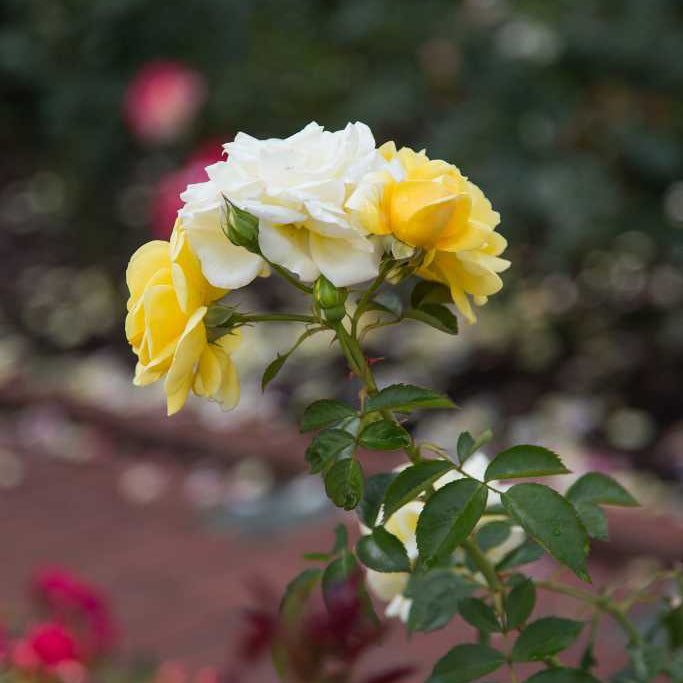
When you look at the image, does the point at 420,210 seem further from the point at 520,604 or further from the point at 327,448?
the point at 520,604

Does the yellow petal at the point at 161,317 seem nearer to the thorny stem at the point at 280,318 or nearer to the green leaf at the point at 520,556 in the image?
the thorny stem at the point at 280,318

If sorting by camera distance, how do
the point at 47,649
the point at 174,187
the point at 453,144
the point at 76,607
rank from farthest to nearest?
1. the point at 174,187
2. the point at 453,144
3. the point at 76,607
4. the point at 47,649

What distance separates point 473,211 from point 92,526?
2.44 metres

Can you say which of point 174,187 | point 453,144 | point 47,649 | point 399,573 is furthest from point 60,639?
point 174,187

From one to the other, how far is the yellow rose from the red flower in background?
0.69 metres

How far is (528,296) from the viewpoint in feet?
11.7

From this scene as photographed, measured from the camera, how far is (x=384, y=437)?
2.31 ft

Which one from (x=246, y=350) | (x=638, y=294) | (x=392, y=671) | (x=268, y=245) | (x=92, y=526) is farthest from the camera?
(x=246, y=350)

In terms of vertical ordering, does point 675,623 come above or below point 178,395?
below

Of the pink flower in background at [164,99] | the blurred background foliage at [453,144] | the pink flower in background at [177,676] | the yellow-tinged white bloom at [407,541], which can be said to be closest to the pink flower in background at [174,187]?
the blurred background foliage at [453,144]

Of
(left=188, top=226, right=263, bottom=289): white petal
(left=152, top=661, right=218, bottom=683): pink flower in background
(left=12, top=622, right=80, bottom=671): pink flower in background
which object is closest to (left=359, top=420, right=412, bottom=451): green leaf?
(left=188, top=226, right=263, bottom=289): white petal

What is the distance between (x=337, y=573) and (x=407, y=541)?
99mm

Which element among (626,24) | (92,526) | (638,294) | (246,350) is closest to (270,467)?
(92,526)

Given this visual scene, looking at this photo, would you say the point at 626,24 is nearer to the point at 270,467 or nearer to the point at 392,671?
the point at 270,467
